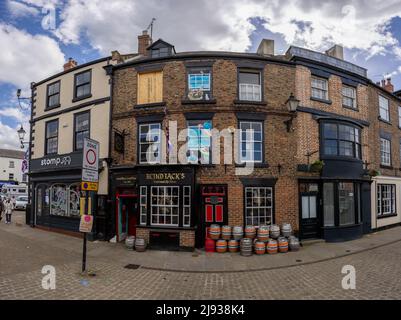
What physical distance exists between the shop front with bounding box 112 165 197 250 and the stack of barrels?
950 mm

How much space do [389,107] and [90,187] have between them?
63.2 ft

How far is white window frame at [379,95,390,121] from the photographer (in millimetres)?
15242

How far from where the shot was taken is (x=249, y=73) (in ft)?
36.3

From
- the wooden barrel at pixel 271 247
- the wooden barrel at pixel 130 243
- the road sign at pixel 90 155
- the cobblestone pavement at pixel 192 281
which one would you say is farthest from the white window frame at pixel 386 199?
the road sign at pixel 90 155

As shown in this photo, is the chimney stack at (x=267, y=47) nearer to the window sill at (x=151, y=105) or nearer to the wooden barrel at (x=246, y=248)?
the window sill at (x=151, y=105)

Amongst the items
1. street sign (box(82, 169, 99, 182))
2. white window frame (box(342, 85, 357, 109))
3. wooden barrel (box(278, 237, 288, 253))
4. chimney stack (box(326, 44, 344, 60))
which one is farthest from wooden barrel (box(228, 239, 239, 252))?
chimney stack (box(326, 44, 344, 60))

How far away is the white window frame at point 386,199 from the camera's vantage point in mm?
14500

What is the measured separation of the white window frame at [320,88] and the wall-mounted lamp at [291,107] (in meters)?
2.02

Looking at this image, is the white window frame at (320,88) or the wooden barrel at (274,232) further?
the white window frame at (320,88)

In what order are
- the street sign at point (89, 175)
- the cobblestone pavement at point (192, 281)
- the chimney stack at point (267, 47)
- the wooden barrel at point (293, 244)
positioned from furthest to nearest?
the chimney stack at point (267, 47) → the wooden barrel at point (293, 244) → the street sign at point (89, 175) → the cobblestone pavement at point (192, 281)

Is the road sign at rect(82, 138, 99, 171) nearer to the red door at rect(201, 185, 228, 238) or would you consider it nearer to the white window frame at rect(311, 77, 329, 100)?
the red door at rect(201, 185, 228, 238)

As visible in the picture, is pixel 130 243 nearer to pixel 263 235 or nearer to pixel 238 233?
pixel 238 233

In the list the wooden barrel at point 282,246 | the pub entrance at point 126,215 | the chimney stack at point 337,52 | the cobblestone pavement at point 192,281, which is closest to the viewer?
the cobblestone pavement at point 192,281

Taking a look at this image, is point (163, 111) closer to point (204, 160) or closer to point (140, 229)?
point (204, 160)
